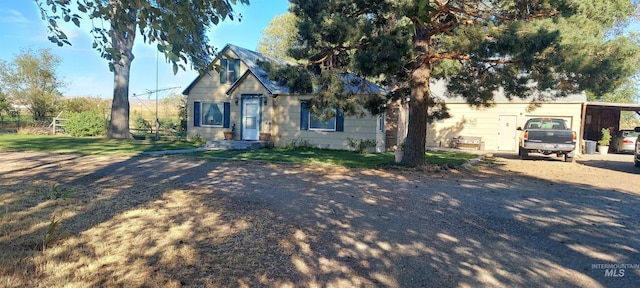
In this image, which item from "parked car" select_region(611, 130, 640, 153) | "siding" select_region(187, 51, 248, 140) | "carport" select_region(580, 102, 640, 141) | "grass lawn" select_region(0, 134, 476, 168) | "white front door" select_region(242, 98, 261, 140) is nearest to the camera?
"grass lawn" select_region(0, 134, 476, 168)

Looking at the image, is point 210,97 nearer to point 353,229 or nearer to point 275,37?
point 353,229

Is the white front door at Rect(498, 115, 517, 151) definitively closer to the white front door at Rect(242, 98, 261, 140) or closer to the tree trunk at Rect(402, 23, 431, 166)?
the tree trunk at Rect(402, 23, 431, 166)

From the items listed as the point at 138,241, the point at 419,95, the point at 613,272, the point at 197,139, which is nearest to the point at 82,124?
the point at 197,139

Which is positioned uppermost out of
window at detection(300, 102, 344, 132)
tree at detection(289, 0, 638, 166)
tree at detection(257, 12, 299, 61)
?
tree at detection(257, 12, 299, 61)

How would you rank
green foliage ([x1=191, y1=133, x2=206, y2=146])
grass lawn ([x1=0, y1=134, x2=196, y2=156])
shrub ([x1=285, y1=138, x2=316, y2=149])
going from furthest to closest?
1. green foliage ([x1=191, y1=133, x2=206, y2=146])
2. shrub ([x1=285, y1=138, x2=316, y2=149])
3. grass lawn ([x1=0, y1=134, x2=196, y2=156])

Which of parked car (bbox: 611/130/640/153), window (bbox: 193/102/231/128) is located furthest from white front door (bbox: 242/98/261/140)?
parked car (bbox: 611/130/640/153)

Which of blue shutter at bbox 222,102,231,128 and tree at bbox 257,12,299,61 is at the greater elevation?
tree at bbox 257,12,299,61

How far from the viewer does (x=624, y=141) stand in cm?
2041

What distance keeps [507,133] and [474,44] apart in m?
14.2

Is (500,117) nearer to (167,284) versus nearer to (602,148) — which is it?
(602,148)

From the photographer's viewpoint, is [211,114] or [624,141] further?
[624,141]

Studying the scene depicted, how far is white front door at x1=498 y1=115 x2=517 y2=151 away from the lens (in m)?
21.1

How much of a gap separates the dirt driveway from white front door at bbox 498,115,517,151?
12611 millimetres

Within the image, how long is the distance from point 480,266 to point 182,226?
341cm
